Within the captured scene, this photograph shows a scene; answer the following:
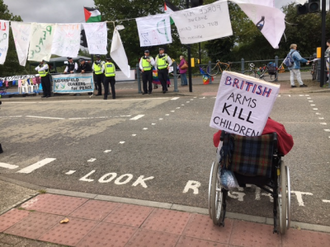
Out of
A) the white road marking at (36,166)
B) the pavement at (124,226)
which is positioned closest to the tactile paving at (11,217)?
the pavement at (124,226)

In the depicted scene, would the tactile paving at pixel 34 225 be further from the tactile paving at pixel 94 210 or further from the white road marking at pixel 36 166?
the white road marking at pixel 36 166

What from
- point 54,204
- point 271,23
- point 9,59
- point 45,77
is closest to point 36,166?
point 54,204

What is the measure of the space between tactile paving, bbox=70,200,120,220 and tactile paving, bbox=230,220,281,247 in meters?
1.51

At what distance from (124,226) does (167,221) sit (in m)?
0.48

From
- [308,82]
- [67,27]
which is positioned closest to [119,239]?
[67,27]

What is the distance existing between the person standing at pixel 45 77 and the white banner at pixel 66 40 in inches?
79.8

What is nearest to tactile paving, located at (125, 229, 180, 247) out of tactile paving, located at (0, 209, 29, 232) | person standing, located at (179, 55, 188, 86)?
tactile paving, located at (0, 209, 29, 232)

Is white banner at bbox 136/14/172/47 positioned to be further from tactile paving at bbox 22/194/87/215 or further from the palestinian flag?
tactile paving at bbox 22/194/87/215

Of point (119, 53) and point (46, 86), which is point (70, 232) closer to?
point (119, 53)

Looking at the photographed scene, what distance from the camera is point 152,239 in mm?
3123

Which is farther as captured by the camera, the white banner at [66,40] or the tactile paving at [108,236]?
the white banner at [66,40]

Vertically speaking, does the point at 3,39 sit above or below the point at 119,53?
above

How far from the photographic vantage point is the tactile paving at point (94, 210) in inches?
143

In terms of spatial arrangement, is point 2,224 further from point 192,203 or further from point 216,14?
point 216,14
